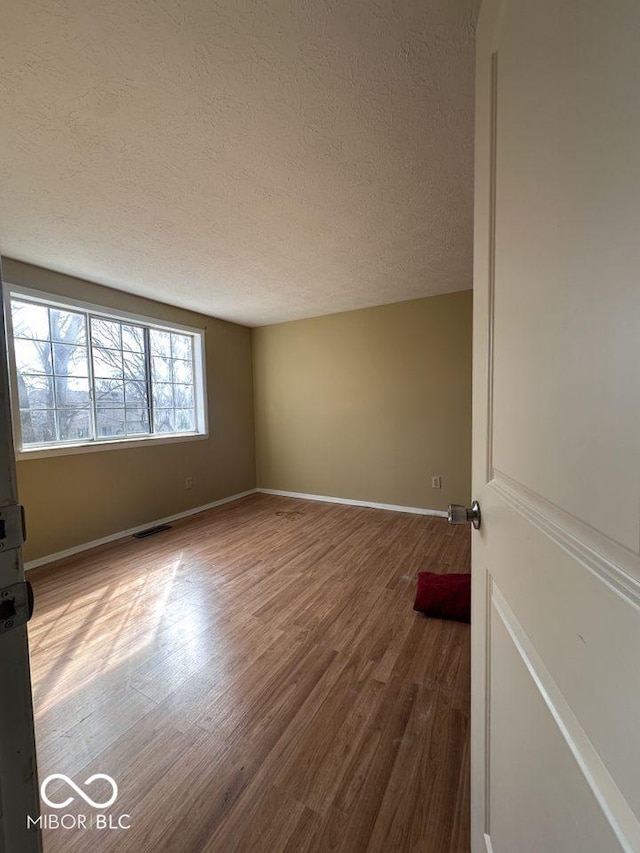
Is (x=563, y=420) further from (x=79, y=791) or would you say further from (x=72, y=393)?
(x=72, y=393)

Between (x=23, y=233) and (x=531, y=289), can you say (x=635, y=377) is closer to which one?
(x=531, y=289)

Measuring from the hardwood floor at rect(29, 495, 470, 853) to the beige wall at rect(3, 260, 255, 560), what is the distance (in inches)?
18.9

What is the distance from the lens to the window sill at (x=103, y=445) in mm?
2596

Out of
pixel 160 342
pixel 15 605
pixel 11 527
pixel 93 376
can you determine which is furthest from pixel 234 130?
pixel 160 342

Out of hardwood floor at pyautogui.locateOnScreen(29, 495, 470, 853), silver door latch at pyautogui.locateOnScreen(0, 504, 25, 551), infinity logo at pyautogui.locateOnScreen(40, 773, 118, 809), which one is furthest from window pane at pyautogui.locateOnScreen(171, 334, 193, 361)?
silver door latch at pyautogui.locateOnScreen(0, 504, 25, 551)

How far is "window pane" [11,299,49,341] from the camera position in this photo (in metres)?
2.55

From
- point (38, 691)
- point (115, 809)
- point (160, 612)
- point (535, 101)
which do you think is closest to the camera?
point (535, 101)

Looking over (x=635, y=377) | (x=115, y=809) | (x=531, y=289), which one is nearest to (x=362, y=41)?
(x=531, y=289)

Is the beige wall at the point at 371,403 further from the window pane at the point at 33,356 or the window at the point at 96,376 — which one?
the window pane at the point at 33,356

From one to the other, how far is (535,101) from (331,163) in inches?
53.3

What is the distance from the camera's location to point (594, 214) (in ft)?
1.20

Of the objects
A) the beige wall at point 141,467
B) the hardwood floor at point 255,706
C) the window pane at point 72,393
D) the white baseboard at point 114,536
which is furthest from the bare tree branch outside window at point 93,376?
the hardwood floor at point 255,706

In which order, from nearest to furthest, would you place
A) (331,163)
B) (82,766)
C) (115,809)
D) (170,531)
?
1. (115,809)
2. (82,766)
3. (331,163)
4. (170,531)

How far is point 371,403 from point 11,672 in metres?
3.69
